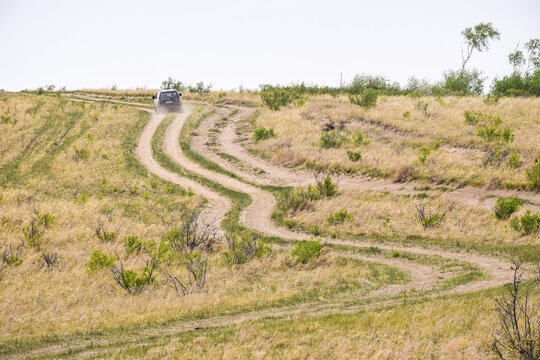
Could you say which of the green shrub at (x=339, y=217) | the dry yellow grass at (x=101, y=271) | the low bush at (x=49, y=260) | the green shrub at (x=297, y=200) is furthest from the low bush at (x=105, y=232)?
the green shrub at (x=339, y=217)

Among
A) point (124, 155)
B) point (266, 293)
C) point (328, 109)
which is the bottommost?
point (266, 293)

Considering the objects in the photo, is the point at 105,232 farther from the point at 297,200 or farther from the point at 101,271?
the point at 297,200

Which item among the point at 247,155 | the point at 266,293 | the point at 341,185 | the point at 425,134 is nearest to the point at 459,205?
the point at 341,185

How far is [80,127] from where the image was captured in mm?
37406

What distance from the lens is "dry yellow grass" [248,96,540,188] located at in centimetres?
2089

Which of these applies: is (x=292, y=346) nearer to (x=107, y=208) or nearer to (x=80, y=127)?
(x=107, y=208)

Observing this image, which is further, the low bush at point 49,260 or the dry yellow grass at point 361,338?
the low bush at point 49,260

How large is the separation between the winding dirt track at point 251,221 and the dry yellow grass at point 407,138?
1.70m

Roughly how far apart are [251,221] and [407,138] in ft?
51.2

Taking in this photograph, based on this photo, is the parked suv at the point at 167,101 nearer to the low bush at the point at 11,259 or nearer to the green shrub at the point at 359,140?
the green shrub at the point at 359,140

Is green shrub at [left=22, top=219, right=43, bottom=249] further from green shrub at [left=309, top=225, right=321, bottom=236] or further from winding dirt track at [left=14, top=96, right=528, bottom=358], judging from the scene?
green shrub at [left=309, top=225, right=321, bottom=236]

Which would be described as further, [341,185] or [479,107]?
[479,107]

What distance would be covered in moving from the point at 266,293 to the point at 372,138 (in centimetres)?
2181

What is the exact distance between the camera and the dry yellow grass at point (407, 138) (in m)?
20.9
